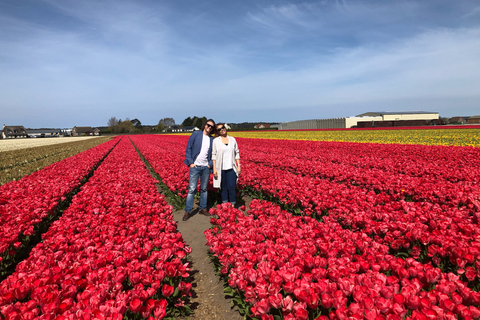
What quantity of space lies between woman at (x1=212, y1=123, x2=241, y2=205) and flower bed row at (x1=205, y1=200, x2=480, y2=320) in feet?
9.34

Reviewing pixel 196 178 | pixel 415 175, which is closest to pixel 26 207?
pixel 196 178

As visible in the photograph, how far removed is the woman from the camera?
6.89 metres

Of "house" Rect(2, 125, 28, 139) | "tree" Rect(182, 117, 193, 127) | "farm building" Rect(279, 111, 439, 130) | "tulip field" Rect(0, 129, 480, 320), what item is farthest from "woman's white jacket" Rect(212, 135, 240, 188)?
"house" Rect(2, 125, 28, 139)

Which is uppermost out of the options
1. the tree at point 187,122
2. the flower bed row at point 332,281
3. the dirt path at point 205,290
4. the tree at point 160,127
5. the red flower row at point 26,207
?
the tree at point 187,122

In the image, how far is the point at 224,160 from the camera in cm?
700

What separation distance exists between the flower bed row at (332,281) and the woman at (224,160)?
2.85 meters

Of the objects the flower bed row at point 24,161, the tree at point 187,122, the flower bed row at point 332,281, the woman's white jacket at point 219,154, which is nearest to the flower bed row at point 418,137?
the woman's white jacket at point 219,154

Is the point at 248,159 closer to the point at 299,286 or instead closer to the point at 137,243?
the point at 137,243

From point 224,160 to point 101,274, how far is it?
440 centimetres

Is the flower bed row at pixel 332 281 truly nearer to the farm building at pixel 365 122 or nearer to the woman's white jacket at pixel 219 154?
the woman's white jacket at pixel 219 154

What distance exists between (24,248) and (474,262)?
7187mm

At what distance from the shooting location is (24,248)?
16.4 feet

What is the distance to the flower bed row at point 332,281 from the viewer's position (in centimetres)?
217

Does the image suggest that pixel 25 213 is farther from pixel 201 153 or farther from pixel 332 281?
pixel 332 281
